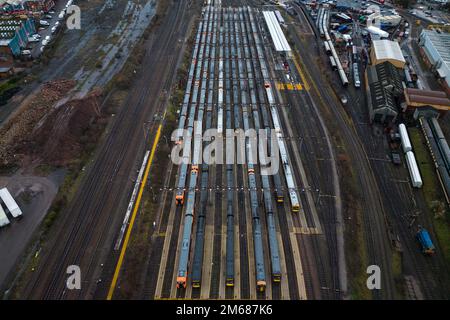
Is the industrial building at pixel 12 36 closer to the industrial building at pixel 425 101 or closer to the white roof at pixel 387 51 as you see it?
the white roof at pixel 387 51

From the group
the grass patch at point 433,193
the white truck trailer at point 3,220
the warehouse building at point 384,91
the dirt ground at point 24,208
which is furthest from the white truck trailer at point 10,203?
the warehouse building at point 384,91

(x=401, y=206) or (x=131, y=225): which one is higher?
(x=401, y=206)

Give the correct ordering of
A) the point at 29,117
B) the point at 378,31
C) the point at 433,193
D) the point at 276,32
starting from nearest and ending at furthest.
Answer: the point at 433,193, the point at 29,117, the point at 378,31, the point at 276,32

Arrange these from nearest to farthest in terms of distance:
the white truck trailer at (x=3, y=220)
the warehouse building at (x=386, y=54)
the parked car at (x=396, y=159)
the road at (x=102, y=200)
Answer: the road at (x=102, y=200) → the white truck trailer at (x=3, y=220) → the parked car at (x=396, y=159) → the warehouse building at (x=386, y=54)

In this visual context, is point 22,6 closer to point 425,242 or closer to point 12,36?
point 12,36

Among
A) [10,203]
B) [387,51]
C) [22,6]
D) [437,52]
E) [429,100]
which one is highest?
[22,6]

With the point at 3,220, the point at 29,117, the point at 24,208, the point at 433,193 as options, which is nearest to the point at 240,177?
the point at 433,193

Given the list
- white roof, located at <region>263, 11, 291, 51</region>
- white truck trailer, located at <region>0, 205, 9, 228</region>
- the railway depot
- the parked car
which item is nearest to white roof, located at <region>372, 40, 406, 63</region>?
the railway depot
